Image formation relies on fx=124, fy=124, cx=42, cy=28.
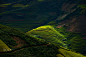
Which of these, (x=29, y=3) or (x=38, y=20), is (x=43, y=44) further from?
(x=29, y=3)

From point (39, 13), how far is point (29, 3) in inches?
287

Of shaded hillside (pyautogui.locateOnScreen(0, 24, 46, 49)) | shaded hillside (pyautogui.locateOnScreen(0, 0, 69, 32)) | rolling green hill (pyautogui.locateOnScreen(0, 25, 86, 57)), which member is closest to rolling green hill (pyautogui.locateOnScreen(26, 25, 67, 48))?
shaded hillside (pyautogui.locateOnScreen(0, 0, 69, 32))

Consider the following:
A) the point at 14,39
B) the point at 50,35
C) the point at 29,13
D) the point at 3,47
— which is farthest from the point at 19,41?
the point at 29,13

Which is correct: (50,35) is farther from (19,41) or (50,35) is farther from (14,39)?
(14,39)

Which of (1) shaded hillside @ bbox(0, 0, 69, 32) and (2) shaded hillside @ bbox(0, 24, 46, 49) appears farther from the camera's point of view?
(1) shaded hillside @ bbox(0, 0, 69, 32)

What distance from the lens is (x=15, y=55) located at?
1245cm

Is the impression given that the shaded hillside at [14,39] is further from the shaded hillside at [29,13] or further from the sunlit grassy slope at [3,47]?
the shaded hillside at [29,13]

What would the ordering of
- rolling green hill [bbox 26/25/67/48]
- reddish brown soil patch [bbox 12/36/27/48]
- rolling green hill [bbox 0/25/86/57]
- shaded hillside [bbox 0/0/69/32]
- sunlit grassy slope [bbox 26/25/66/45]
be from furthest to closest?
shaded hillside [bbox 0/0/69/32]
sunlit grassy slope [bbox 26/25/66/45]
rolling green hill [bbox 26/25/67/48]
reddish brown soil patch [bbox 12/36/27/48]
rolling green hill [bbox 0/25/86/57]

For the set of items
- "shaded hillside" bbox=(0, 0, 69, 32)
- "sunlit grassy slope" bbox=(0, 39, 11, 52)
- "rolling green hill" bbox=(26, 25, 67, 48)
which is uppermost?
"shaded hillside" bbox=(0, 0, 69, 32)

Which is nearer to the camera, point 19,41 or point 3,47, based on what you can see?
point 3,47

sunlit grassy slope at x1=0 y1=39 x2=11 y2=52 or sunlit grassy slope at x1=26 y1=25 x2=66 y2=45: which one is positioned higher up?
sunlit grassy slope at x1=0 y1=39 x2=11 y2=52

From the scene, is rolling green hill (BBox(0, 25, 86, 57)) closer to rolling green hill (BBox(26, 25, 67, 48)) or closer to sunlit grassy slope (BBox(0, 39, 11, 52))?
sunlit grassy slope (BBox(0, 39, 11, 52))

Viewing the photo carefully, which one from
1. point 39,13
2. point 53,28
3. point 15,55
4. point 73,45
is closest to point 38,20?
point 39,13

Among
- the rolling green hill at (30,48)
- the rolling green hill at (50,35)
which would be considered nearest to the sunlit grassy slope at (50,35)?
the rolling green hill at (50,35)
